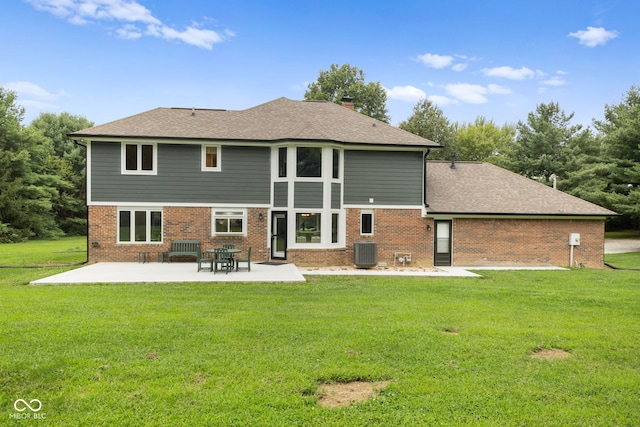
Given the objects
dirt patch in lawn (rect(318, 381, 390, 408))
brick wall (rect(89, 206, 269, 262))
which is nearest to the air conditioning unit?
brick wall (rect(89, 206, 269, 262))

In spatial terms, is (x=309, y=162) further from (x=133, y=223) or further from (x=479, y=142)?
(x=479, y=142)

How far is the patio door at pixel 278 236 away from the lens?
1559 cm

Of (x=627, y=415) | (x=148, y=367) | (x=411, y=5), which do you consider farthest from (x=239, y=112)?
(x=627, y=415)

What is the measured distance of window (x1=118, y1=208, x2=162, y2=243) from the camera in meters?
15.2

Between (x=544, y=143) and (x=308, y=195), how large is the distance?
27.6 m

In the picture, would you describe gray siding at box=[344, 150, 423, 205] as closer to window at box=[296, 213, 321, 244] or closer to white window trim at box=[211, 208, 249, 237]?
window at box=[296, 213, 321, 244]

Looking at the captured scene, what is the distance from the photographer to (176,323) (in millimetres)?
6473

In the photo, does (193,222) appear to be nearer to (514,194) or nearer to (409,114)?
(514,194)

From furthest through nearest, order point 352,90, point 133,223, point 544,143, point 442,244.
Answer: point 352,90
point 544,143
point 442,244
point 133,223

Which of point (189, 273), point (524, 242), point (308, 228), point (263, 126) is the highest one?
point (263, 126)

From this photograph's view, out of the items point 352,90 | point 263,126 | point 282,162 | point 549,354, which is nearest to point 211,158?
point 263,126

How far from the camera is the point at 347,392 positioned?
412cm

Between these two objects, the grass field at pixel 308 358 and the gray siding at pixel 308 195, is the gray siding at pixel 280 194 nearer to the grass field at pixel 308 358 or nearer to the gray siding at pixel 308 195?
the gray siding at pixel 308 195

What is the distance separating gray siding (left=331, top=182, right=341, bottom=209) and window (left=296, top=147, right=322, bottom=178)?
2.40 feet
